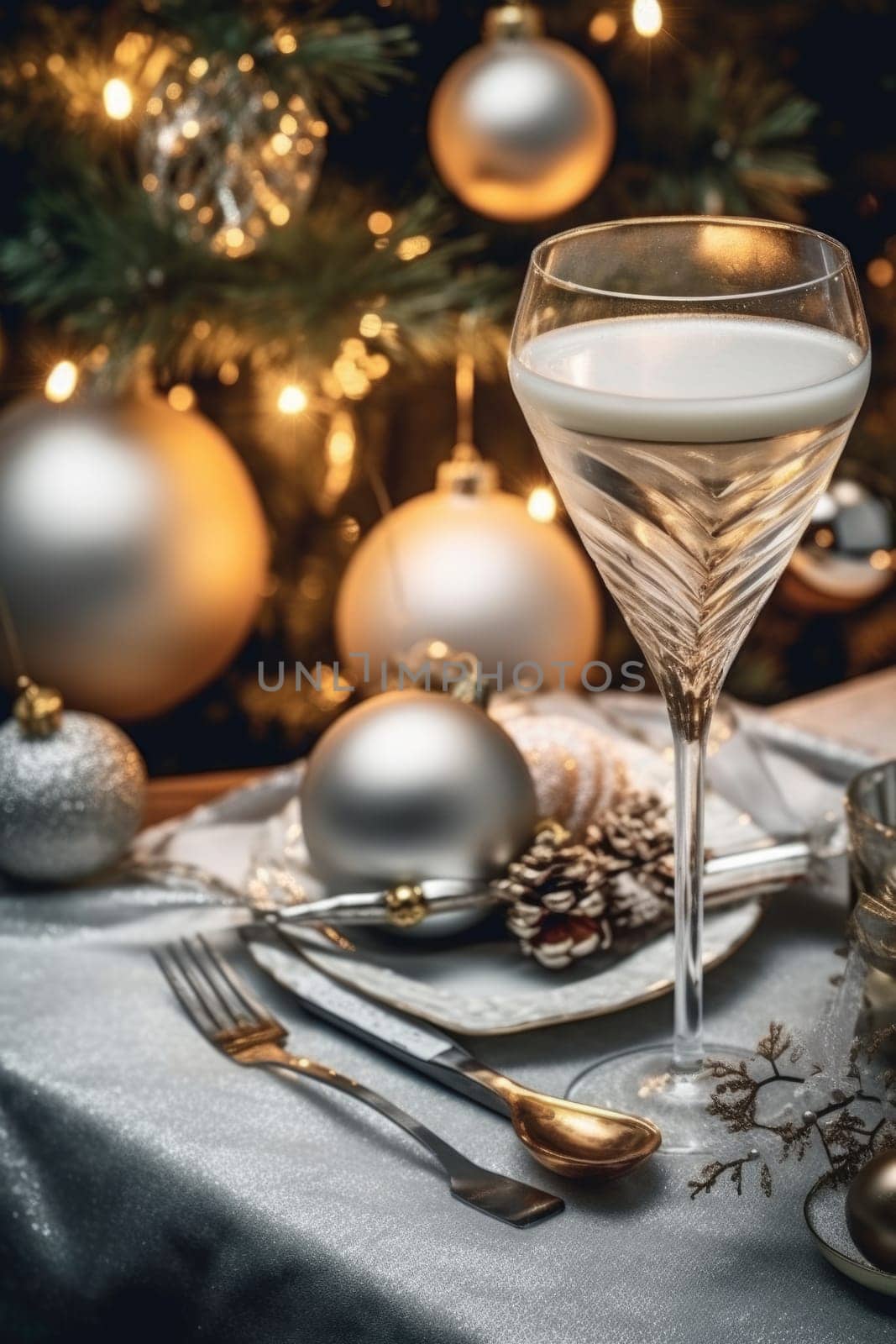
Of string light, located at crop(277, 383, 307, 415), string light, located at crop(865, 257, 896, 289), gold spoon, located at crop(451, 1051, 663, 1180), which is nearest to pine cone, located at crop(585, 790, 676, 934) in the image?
gold spoon, located at crop(451, 1051, 663, 1180)

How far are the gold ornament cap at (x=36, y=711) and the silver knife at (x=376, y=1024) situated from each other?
155 millimetres

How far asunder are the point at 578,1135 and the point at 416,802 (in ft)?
0.58

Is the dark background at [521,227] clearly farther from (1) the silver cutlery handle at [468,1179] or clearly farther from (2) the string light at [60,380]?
(1) the silver cutlery handle at [468,1179]

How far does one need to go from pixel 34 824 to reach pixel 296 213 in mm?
425

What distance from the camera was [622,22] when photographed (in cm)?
98

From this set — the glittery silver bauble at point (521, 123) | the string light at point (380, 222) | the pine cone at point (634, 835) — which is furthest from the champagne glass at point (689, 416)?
the string light at point (380, 222)

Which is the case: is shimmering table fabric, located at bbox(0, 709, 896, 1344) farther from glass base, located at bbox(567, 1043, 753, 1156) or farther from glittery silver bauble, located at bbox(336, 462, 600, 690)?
glittery silver bauble, located at bbox(336, 462, 600, 690)

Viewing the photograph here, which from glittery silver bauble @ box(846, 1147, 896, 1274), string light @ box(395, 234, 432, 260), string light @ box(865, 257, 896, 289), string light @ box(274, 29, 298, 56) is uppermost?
string light @ box(274, 29, 298, 56)

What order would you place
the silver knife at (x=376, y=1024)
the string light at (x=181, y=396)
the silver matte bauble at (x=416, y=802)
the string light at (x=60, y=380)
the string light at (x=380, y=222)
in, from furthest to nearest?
the string light at (x=181, y=396) → the string light at (x=380, y=222) → the string light at (x=60, y=380) → the silver matte bauble at (x=416, y=802) → the silver knife at (x=376, y=1024)

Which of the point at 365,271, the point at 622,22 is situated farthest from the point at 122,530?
the point at 622,22

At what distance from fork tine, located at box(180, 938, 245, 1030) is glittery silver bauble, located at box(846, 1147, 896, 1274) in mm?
234

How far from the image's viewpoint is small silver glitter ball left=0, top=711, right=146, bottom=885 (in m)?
0.64

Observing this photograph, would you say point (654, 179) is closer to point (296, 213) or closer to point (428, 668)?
point (296, 213)

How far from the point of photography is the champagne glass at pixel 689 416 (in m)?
0.38
